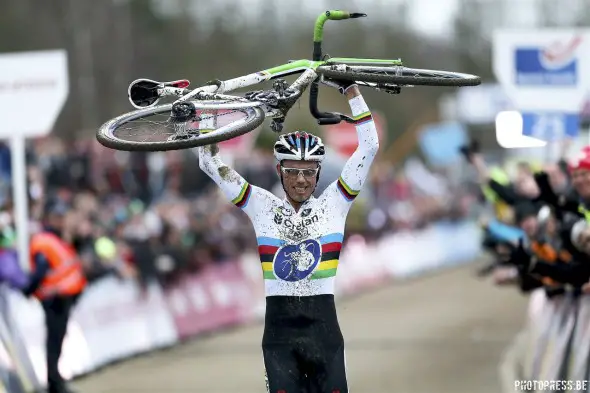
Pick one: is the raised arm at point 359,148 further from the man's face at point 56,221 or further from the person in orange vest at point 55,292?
the man's face at point 56,221

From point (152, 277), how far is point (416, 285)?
10486 millimetres

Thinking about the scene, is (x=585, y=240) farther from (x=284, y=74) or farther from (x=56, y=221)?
(x=56, y=221)

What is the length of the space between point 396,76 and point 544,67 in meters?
6.58

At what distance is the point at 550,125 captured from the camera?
1352 centimetres

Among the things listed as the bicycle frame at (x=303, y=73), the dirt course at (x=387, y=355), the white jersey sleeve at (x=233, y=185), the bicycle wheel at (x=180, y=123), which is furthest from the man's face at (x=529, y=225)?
the bicycle wheel at (x=180, y=123)

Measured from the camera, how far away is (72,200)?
1588cm

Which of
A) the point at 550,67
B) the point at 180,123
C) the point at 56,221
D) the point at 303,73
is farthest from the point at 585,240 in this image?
the point at 56,221

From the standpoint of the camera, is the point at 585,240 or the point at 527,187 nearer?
the point at 585,240

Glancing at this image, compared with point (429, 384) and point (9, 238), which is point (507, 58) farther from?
point (9, 238)

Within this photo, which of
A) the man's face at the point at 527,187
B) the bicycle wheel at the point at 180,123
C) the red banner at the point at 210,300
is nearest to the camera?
the bicycle wheel at the point at 180,123

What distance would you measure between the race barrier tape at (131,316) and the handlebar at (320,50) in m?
4.87

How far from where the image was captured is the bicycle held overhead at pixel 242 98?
6906 mm

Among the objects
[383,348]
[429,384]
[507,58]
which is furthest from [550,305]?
[383,348]

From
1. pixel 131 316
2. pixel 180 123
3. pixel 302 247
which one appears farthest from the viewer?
pixel 131 316
